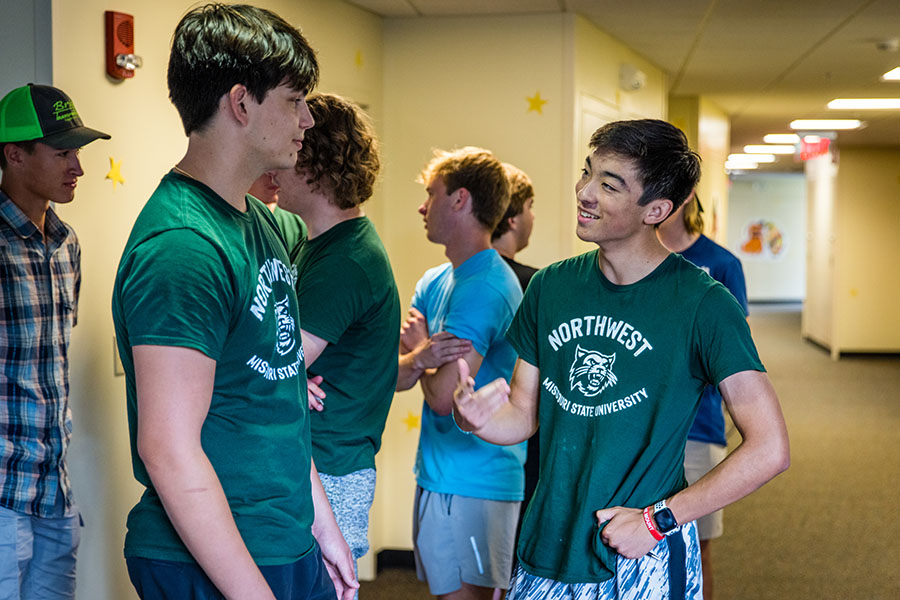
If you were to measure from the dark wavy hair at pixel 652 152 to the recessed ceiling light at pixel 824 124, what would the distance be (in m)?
8.33

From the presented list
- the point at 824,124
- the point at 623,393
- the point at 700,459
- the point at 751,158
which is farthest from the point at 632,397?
the point at 751,158

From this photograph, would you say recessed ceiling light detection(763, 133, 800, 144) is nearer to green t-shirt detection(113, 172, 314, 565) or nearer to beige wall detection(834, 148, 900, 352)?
beige wall detection(834, 148, 900, 352)

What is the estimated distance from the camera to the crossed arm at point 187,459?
1.15m

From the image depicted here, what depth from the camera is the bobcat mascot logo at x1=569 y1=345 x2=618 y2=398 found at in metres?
1.69

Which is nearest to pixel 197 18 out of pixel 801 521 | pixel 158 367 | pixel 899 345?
pixel 158 367

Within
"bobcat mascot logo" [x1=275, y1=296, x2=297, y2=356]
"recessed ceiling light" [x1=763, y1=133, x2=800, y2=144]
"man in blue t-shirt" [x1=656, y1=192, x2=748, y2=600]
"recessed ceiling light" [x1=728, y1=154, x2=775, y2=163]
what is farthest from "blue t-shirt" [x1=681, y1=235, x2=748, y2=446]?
"recessed ceiling light" [x1=728, y1=154, x2=775, y2=163]

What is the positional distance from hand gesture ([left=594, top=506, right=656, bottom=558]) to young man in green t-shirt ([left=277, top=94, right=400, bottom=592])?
62cm

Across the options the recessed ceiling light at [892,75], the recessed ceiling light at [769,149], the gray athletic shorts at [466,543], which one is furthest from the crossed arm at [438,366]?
the recessed ceiling light at [769,149]

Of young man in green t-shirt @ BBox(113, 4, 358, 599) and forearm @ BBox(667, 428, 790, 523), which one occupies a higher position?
young man in green t-shirt @ BBox(113, 4, 358, 599)

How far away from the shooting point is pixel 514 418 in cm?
186

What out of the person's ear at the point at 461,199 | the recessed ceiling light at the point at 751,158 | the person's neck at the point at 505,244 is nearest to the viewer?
the person's ear at the point at 461,199

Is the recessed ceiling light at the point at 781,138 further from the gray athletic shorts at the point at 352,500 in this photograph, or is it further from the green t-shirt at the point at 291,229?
the gray athletic shorts at the point at 352,500

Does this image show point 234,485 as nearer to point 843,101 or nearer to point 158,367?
point 158,367

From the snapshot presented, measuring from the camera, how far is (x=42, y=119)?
89.7 inches
